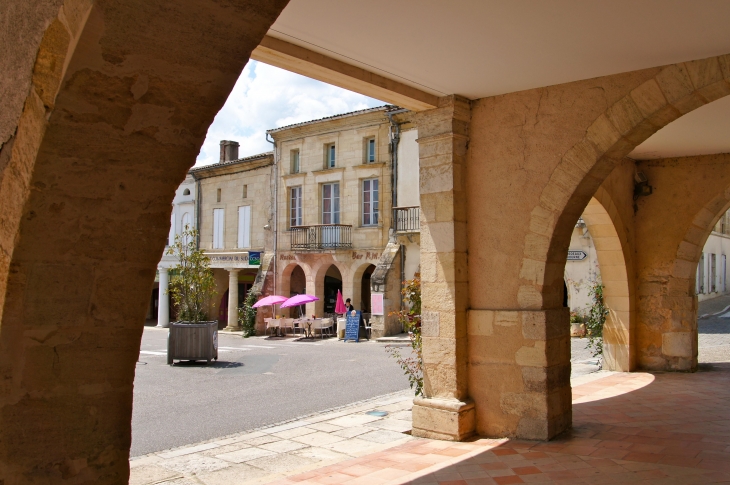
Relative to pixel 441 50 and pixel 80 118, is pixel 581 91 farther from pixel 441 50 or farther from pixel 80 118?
pixel 80 118

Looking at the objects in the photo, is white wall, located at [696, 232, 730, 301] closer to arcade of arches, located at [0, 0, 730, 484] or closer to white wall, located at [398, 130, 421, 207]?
white wall, located at [398, 130, 421, 207]

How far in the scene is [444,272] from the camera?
5082 millimetres

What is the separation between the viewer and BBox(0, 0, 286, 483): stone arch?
165 cm

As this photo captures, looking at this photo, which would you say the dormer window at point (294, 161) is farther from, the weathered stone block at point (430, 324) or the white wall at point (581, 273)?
the weathered stone block at point (430, 324)

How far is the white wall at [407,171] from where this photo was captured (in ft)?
56.7

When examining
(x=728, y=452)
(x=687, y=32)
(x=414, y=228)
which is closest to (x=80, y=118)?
(x=687, y=32)

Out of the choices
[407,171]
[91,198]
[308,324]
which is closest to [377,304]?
[308,324]

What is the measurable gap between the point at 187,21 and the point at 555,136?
3.62 m

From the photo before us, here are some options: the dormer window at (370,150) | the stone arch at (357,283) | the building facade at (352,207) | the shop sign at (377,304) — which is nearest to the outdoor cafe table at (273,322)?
the building facade at (352,207)

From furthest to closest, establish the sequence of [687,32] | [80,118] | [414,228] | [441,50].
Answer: [414,228] < [441,50] < [687,32] < [80,118]

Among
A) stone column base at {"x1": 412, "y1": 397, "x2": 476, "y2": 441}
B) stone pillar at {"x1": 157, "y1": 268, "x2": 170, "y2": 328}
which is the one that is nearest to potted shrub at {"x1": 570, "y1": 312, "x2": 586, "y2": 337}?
stone column base at {"x1": 412, "y1": 397, "x2": 476, "y2": 441}

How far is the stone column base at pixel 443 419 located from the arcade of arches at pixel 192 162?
0.8 inches

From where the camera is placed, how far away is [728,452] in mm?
4246

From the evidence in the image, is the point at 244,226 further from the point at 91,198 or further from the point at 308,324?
the point at 91,198
